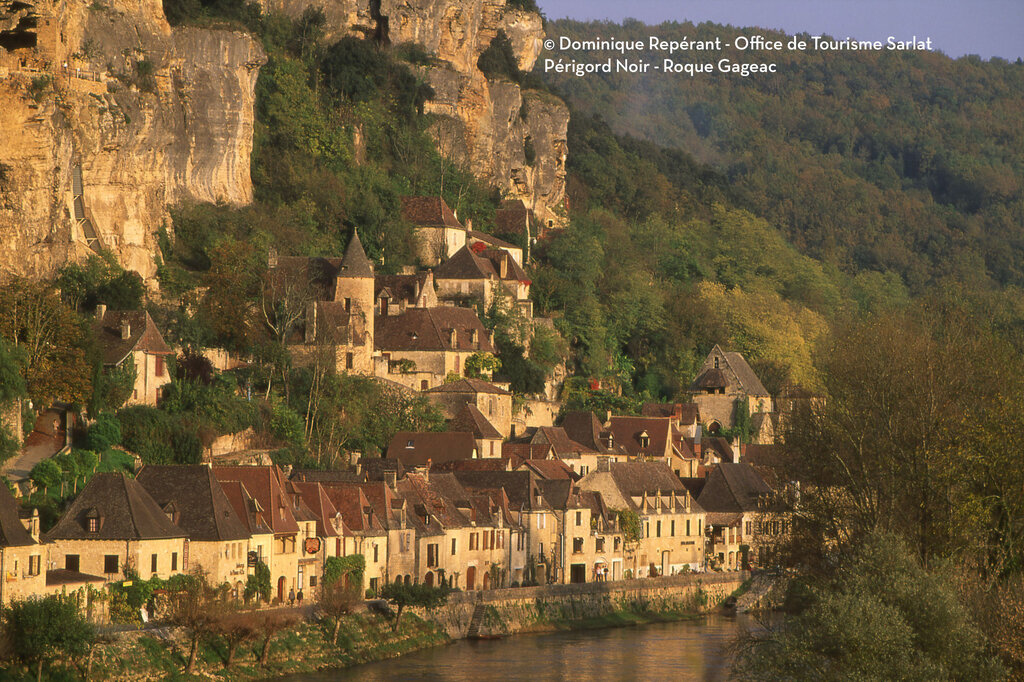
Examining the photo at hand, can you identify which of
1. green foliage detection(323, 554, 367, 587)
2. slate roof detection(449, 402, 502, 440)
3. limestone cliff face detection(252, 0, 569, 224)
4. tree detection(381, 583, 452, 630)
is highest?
limestone cliff face detection(252, 0, 569, 224)

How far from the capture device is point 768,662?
1566 inches

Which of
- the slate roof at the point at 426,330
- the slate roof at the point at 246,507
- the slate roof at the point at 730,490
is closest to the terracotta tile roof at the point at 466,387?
the slate roof at the point at 426,330

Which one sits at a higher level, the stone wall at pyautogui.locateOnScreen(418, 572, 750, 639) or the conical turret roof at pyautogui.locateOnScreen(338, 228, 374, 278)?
the conical turret roof at pyautogui.locateOnScreen(338, 228, 374, 278)

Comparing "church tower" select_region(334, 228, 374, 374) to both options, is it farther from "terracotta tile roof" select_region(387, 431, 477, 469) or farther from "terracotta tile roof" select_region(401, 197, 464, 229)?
"terracotta tile roof" select_region(401, 197, 464, 229)

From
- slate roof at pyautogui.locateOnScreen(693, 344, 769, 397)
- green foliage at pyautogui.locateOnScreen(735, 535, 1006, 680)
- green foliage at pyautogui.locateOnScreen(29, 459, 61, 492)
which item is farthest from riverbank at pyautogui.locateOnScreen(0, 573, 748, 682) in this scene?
slate roof at pyautogui.locateOnScreen(693, 344, 769, 397)

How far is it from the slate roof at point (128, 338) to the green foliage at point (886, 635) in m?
33.4

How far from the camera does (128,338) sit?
67.1 meters

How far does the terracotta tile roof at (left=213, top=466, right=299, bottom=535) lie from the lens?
5731 centimetres

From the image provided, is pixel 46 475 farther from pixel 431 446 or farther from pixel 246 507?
pixel 431 446

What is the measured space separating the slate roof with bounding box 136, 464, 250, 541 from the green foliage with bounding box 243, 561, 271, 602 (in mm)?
1253

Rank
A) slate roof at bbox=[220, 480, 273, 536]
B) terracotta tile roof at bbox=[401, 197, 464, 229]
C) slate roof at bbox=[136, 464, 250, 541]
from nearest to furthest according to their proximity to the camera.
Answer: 1. slate roof at bbox=[136, 464, 250, 541]
2. slate roof at bbox=[220, 480, 273, 536]
3. terracotta tile roof at bbox=[401, 197, 464, 229]

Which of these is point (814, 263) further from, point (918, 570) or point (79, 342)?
point (918, 570)

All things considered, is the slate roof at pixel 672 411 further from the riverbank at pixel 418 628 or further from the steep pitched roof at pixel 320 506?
the steep pitched roof at pixel 320 506

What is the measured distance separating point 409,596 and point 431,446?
2115cm
